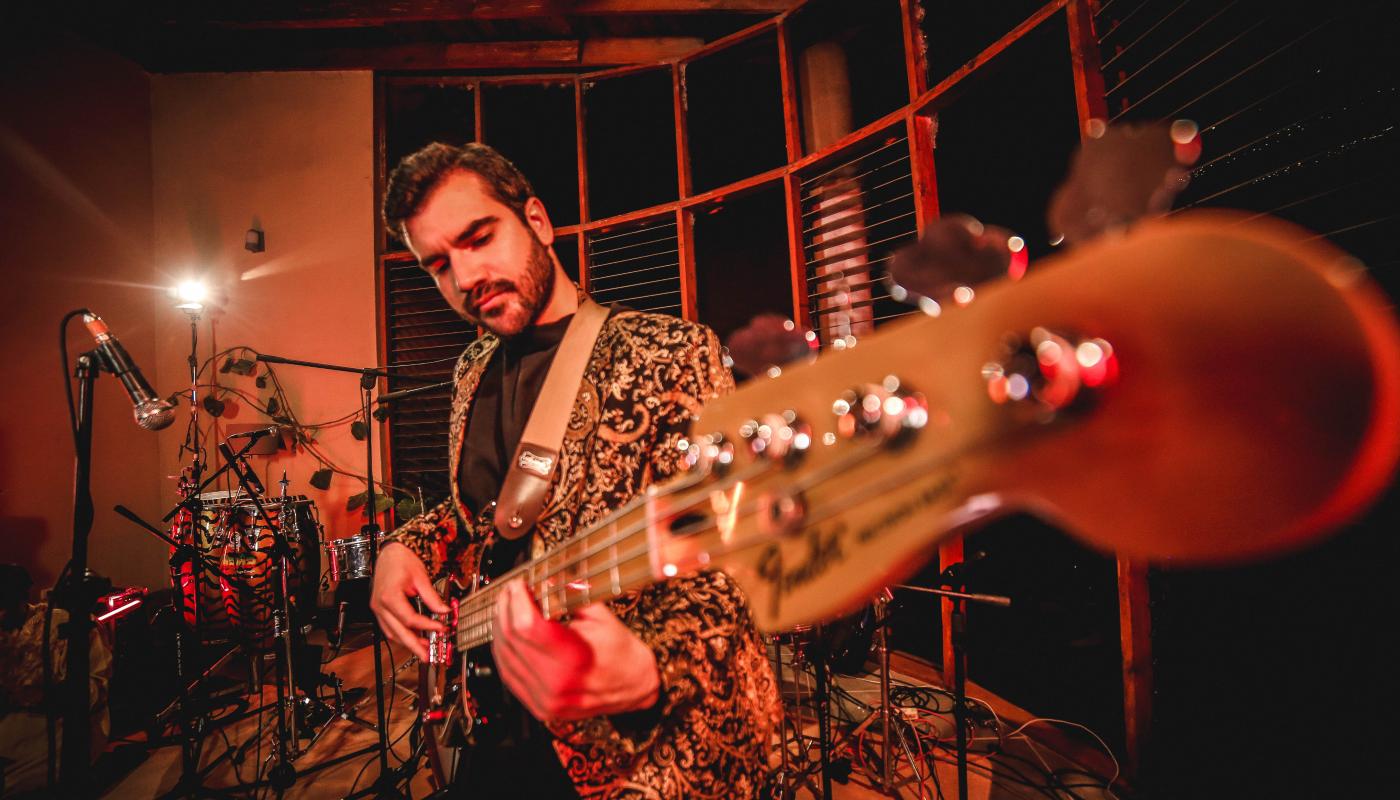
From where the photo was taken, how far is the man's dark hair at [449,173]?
1.55 metres

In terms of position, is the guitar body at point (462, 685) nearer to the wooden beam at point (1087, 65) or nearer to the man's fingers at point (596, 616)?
the man's fingers at point (596, 616)

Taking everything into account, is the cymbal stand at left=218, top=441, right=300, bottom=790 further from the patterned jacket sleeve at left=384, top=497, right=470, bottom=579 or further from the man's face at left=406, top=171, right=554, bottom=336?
the man's face at left=406, top=171, right=554, bottom=336

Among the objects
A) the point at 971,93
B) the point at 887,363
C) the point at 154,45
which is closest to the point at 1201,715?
the point at 887,363

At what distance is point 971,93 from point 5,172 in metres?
7.48

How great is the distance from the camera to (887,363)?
1.89 feet

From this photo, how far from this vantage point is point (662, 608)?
1.00 meters

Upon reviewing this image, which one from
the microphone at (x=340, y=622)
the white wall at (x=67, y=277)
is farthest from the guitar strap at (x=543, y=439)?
the white wall at (x=67, y=277)

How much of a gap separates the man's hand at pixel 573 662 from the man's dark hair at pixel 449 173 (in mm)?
1185

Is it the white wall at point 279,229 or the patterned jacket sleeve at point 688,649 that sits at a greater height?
the white wall at point 279,229

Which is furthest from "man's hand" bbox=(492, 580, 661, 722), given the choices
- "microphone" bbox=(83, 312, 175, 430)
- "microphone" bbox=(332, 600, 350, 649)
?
"microphone" bbox=(332, 600, 350, 649)

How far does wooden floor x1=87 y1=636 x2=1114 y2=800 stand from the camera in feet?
8.32

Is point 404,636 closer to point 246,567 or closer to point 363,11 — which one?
point 246,567

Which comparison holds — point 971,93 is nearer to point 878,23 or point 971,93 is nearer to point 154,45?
point 878,23

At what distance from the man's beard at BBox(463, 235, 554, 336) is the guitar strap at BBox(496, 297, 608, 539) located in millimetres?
169
